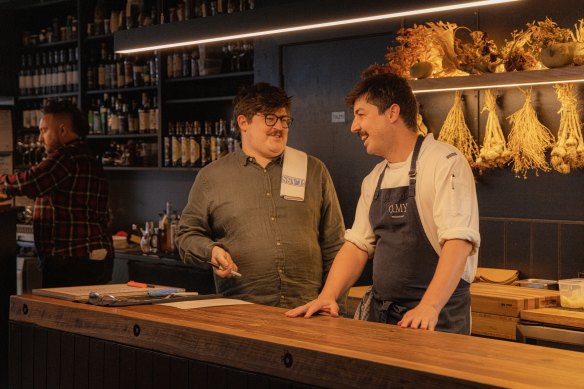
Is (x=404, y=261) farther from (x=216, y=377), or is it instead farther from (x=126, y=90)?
(x=126, y=90)

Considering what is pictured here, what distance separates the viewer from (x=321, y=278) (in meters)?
3.96

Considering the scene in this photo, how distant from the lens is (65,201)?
17.3 feet

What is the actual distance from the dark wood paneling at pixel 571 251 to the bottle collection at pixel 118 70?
3632 mm

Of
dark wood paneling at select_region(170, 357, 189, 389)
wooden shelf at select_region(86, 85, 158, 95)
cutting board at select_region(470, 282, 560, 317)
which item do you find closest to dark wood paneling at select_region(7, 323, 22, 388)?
dark wood paneling at select_region(170, 357, 189, 389)

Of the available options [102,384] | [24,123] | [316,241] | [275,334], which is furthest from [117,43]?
[24,123]

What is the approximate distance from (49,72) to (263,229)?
503 centimetres

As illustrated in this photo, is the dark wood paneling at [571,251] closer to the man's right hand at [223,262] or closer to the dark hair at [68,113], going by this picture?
the man's right hand at [223,262]

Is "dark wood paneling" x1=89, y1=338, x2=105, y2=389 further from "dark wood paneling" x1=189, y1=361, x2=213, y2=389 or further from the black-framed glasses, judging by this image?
the black-framed glasses

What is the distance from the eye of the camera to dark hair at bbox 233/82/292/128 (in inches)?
150

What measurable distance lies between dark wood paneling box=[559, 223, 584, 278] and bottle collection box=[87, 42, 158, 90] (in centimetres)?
363

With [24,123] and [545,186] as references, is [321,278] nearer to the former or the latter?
[545,186]

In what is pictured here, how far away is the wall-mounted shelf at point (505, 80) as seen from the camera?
436cm

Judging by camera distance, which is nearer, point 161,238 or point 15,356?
point 15,356

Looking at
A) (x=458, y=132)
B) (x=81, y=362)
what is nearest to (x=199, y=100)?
(x=458, y=132)
